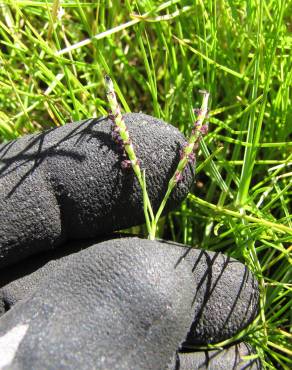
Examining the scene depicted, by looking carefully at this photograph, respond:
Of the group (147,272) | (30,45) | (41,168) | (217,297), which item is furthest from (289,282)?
(30,45)

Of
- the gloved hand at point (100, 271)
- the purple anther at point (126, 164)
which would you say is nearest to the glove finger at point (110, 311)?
the gloved hand at point (100, 271)

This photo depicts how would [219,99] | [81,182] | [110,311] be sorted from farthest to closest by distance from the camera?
[219,99] → [81,182] → [110,311]

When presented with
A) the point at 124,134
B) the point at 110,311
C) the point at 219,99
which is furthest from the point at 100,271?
the point at 219,99

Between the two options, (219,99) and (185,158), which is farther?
(219,99)

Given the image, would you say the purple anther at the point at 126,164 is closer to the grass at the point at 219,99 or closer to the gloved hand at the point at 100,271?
the gloved hand at the point at 100,271

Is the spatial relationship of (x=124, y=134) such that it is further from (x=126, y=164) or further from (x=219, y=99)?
(x=219, y=99)

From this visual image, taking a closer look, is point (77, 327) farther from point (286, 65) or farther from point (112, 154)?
point (286, 65)
